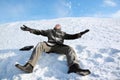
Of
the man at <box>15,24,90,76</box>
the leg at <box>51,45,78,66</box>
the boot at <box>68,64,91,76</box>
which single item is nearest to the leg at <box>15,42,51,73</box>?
the man at <box>15,24,90,76</box>

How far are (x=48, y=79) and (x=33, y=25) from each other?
10.8m

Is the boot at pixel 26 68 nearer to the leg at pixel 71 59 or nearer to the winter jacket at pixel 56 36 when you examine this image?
the leg at pixel 71 59

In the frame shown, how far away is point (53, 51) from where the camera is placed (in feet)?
29.2

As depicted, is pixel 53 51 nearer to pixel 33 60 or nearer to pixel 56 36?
pixel 56 36

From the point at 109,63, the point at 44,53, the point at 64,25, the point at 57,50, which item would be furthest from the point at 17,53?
the point at 64,25

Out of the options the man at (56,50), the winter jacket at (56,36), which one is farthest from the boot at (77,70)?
the winter jacket at (56,36)

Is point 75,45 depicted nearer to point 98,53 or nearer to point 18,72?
point 98,53

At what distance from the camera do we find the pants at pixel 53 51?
788 centimetres

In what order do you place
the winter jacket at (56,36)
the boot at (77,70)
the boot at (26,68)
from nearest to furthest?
the boot at (77,70) < the boot at (26,68) < the winter jacket at (56,36)

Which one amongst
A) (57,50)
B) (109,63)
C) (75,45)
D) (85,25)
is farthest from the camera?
(85,25)

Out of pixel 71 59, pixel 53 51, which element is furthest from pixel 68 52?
pixel 53 51

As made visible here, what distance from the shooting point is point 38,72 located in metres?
7.90

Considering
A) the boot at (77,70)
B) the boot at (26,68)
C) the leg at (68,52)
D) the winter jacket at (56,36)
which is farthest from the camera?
the winter jacket at (56,36)

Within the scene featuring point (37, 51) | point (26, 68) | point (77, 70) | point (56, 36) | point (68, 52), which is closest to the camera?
point (77, 70)
